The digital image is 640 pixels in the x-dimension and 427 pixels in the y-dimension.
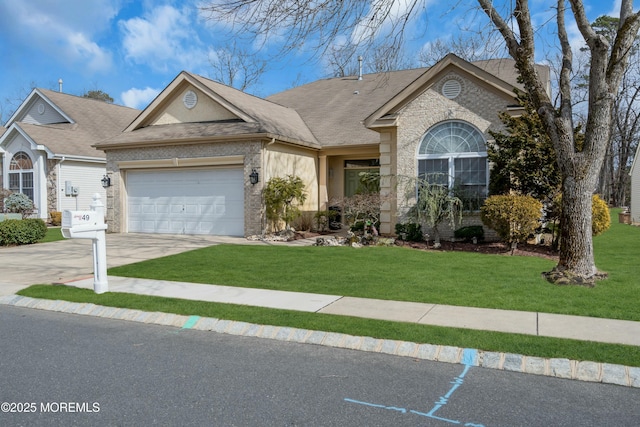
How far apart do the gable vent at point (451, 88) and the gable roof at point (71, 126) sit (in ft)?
56.6

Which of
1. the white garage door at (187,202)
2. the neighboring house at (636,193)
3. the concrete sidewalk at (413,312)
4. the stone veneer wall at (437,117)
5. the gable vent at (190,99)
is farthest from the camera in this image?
the neighboring house at (636,193)

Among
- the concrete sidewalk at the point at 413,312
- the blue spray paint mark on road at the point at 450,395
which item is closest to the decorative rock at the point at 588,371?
the concrete sidewalk at the point at 413,312

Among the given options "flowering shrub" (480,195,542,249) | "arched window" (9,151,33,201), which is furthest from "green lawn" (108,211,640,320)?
"arched window" (9,151,33,201)

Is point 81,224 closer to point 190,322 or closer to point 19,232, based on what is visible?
point 190,322

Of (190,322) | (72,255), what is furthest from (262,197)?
(190,322)

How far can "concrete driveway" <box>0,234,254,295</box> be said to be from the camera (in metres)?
9.98

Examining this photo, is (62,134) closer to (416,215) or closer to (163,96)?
(163,96)

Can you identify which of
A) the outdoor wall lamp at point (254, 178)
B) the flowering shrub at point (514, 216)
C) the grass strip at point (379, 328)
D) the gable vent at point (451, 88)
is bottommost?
the grass strip at point (379, 328)

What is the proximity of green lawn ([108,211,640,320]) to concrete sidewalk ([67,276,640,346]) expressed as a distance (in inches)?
13.1

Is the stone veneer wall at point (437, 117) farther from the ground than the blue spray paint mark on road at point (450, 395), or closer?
farther from the ground

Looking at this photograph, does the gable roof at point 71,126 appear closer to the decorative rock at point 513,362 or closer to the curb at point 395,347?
the curb at point 395,347

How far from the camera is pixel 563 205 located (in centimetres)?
873

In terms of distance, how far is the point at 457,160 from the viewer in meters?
15.0

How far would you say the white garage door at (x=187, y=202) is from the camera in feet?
56.7
